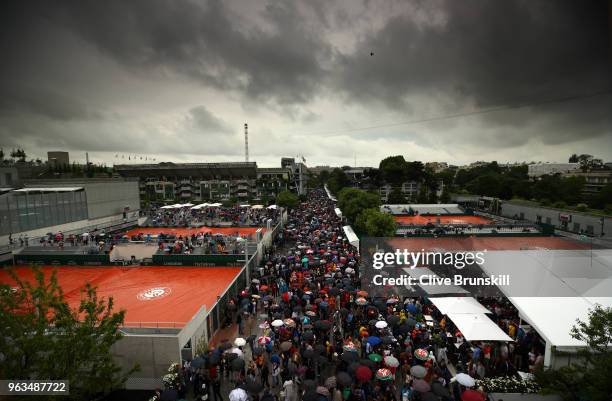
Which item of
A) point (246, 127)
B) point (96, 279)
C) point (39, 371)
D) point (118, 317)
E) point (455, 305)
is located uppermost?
point (246, 127)

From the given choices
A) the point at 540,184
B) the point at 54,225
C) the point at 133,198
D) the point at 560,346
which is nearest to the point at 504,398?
the point at 560,346

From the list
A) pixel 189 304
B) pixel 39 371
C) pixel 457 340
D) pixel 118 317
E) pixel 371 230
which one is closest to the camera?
pixel 39 371

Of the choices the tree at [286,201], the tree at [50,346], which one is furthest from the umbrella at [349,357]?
the tree at [286,201]

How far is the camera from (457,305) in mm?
12977

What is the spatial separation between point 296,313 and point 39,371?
9.41 m

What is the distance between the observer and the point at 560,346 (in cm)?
944

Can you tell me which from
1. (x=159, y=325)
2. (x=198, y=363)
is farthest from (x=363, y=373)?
(x=159, y=325)

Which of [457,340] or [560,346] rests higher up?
[560,346]

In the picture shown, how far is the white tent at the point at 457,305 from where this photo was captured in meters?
12.5

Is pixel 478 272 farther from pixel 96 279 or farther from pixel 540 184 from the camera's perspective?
pixel 540 184

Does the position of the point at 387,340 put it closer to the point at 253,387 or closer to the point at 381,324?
the point at 381,324

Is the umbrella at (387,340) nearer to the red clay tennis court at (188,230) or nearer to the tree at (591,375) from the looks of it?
the tree at (591,375)

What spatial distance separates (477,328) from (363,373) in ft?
17.2

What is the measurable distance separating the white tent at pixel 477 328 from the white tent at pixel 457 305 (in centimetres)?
34
